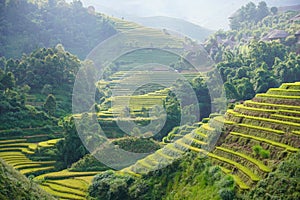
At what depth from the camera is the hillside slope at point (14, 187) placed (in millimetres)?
9945

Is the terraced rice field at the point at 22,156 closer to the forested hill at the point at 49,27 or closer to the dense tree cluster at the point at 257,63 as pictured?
the dense tree cluster at the point at 257,63

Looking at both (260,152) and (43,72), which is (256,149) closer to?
(260,152)

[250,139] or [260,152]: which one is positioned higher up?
[250,139]

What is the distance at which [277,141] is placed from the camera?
11.6 meters

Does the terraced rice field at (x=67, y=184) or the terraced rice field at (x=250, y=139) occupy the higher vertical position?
the terraced rice field at (x=250, y=139)

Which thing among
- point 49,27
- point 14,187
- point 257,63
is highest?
point 49,27

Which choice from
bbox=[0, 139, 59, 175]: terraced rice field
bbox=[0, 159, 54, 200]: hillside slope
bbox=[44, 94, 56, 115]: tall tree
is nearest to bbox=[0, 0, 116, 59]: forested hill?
bbox=[44, 94, 56, 115]: tall tree

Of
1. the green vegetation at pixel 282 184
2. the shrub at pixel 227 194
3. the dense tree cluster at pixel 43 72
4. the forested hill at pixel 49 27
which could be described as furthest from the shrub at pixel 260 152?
the forested hill at pixel 49 27

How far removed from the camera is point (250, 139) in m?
12.5

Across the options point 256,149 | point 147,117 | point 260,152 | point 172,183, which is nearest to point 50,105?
point 147,117

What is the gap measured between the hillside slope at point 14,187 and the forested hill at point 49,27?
37230mm

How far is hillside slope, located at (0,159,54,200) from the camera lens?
9945 millimetres

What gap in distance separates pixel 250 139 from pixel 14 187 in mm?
7233

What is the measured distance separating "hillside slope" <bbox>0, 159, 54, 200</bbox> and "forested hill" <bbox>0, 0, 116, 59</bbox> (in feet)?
122
